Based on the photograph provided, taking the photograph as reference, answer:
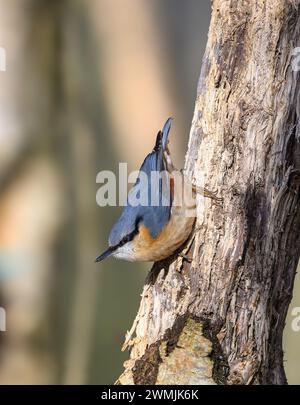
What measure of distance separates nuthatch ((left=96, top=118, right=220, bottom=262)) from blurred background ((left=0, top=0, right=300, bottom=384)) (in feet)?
6.80

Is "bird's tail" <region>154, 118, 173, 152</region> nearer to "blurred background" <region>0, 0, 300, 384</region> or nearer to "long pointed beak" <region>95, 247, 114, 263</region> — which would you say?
"long pointed beak" <region>95, 247, 114, 263</region>

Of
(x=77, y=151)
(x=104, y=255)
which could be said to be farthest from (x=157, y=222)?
(x=77, y=151)

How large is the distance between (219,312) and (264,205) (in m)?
0.48

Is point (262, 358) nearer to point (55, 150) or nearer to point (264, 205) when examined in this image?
point (264, 205)

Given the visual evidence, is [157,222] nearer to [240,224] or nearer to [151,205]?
[151,205]

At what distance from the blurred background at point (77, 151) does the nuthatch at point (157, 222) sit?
81.6 inches

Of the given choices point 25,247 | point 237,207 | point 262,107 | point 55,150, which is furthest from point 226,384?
point 55,150

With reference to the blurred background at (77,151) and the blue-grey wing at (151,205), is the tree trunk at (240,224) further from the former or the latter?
the blurred background at (77,151)

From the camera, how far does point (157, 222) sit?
129 inches

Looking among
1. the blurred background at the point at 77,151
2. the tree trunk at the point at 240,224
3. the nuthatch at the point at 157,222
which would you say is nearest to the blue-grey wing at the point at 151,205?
the nuthatch at the point at 157,222

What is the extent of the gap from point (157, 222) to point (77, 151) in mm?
2463

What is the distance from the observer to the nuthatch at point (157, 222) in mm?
3180

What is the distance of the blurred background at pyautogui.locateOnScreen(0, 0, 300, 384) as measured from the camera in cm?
530

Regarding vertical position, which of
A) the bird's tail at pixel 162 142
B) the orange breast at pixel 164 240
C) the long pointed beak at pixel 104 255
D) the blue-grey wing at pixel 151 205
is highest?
the bird's tail at pixel 162 142
